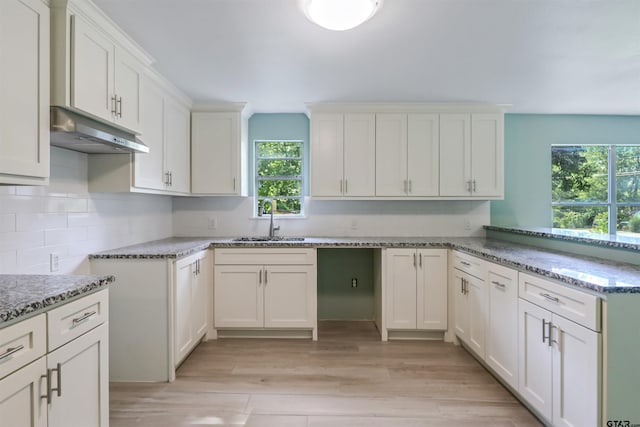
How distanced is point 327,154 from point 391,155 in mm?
653

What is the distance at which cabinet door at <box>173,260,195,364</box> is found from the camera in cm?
234

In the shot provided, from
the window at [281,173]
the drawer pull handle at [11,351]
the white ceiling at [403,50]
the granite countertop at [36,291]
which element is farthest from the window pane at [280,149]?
the drawer pull handle at [11,351]

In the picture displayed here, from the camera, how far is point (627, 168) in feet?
12.5

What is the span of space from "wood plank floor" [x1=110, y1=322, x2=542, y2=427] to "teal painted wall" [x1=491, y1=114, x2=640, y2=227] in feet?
6.23

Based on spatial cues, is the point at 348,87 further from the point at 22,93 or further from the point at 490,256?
the point at 22,93

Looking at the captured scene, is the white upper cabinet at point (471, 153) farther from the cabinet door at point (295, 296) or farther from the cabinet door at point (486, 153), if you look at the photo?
the cabinet door at point (295, 296)

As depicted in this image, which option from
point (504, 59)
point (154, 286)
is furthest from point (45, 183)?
point (504, 59)

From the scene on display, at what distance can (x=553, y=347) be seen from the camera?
167 centimetres

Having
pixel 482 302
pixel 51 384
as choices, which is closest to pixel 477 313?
pixel 482 302

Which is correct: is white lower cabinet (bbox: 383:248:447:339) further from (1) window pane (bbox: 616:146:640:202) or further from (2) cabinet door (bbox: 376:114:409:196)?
(1) window pane (bbox: 616:146:640:202)

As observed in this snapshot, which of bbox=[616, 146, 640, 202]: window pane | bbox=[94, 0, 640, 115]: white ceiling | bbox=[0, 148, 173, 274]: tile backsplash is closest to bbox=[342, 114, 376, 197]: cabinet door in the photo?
bbox=[94, 0, 640, 115]: white ceiling

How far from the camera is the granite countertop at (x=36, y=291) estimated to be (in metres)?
1.08

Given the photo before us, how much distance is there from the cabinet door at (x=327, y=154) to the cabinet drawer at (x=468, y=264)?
49.0 inches

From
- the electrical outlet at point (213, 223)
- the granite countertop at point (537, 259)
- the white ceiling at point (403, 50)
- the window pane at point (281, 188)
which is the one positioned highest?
the white ceiling at point (403, 50)
